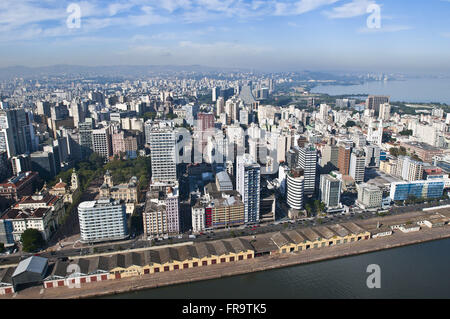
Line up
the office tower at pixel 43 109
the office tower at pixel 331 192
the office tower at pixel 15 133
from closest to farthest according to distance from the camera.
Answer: the office tower at pixel 331 192, the office tower at pixel 15 133, the office tower at pixel 43 109

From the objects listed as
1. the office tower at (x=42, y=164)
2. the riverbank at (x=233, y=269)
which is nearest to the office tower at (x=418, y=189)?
the riverbank at (x=233, y=269)

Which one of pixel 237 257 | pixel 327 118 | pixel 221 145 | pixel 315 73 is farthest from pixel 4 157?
pixel 315 73

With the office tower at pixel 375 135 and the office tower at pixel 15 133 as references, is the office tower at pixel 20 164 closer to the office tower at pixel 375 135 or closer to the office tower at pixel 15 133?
the office tower at pixel 15 133

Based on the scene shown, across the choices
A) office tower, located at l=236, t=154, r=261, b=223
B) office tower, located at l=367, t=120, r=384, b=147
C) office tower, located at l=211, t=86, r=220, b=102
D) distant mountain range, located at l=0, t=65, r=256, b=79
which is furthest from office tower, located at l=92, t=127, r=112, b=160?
distant mountain range, located at l=0, t=65, r=256, b=79

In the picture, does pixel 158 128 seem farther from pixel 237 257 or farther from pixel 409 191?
pixel 409 191

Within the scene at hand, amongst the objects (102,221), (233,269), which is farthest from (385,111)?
(102,221)

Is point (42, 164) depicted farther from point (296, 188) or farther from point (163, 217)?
point (296, 188)

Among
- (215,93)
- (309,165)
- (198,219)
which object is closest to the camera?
(198,219)
